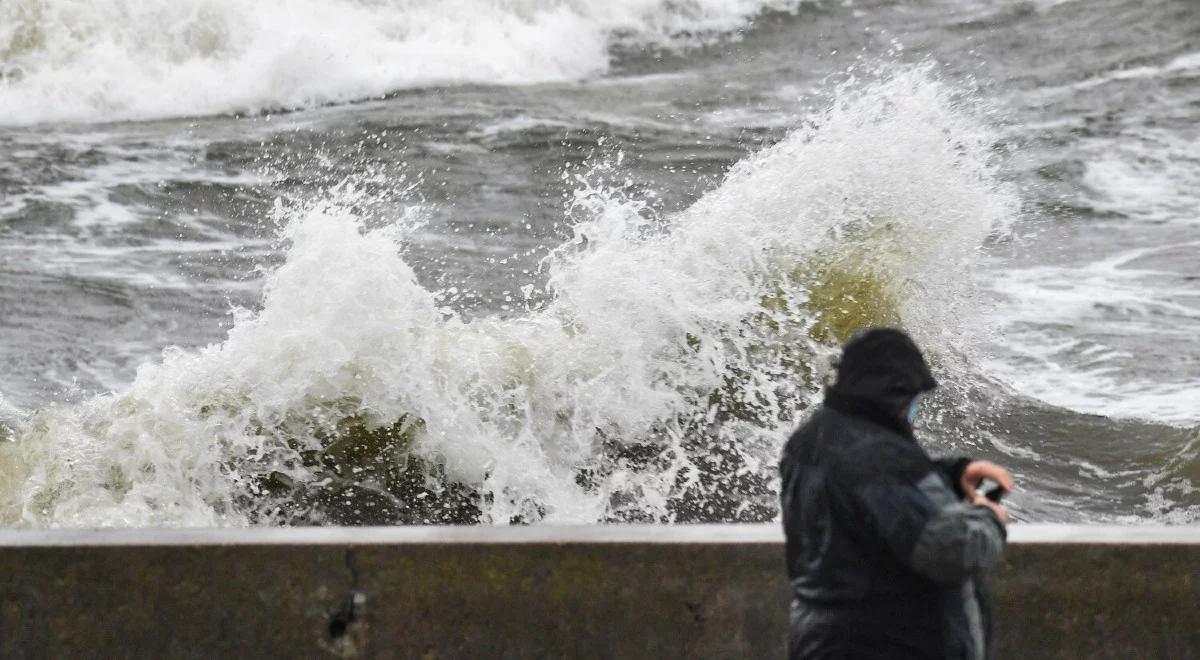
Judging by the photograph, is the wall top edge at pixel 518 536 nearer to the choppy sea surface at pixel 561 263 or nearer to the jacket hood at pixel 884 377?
the jacket hood at pixel 884 377

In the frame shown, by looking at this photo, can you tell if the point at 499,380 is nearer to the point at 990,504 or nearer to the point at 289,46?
the point at 990,504

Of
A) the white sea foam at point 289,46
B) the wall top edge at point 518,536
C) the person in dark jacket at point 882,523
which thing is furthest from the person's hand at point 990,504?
the white sea foam at point 289,46

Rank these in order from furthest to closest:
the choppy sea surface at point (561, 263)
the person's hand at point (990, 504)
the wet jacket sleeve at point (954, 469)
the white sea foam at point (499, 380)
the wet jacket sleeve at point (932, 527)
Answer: the choppy sea surface at point (561, 263), the white sea foam at point (499, 380), the wet jacket sleeve at point (954, 469), the person's hand at point (990, 504), the wet jacket sleeve at point (932, 527)

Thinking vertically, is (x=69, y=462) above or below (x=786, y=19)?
below

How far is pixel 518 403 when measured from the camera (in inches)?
255

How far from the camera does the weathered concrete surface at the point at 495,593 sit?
3.76 m

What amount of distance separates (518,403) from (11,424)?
102 inches

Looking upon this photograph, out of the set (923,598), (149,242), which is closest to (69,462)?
(923,598)

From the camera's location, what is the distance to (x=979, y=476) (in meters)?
2.65

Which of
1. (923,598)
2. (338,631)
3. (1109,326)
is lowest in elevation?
(1109,326)

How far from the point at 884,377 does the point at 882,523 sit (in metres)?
0.29

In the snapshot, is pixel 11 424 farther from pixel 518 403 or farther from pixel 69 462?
pixel 518 403

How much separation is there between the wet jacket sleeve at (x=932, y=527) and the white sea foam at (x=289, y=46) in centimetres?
1521

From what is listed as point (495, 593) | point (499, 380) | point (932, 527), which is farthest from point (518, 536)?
point (499, 380)
